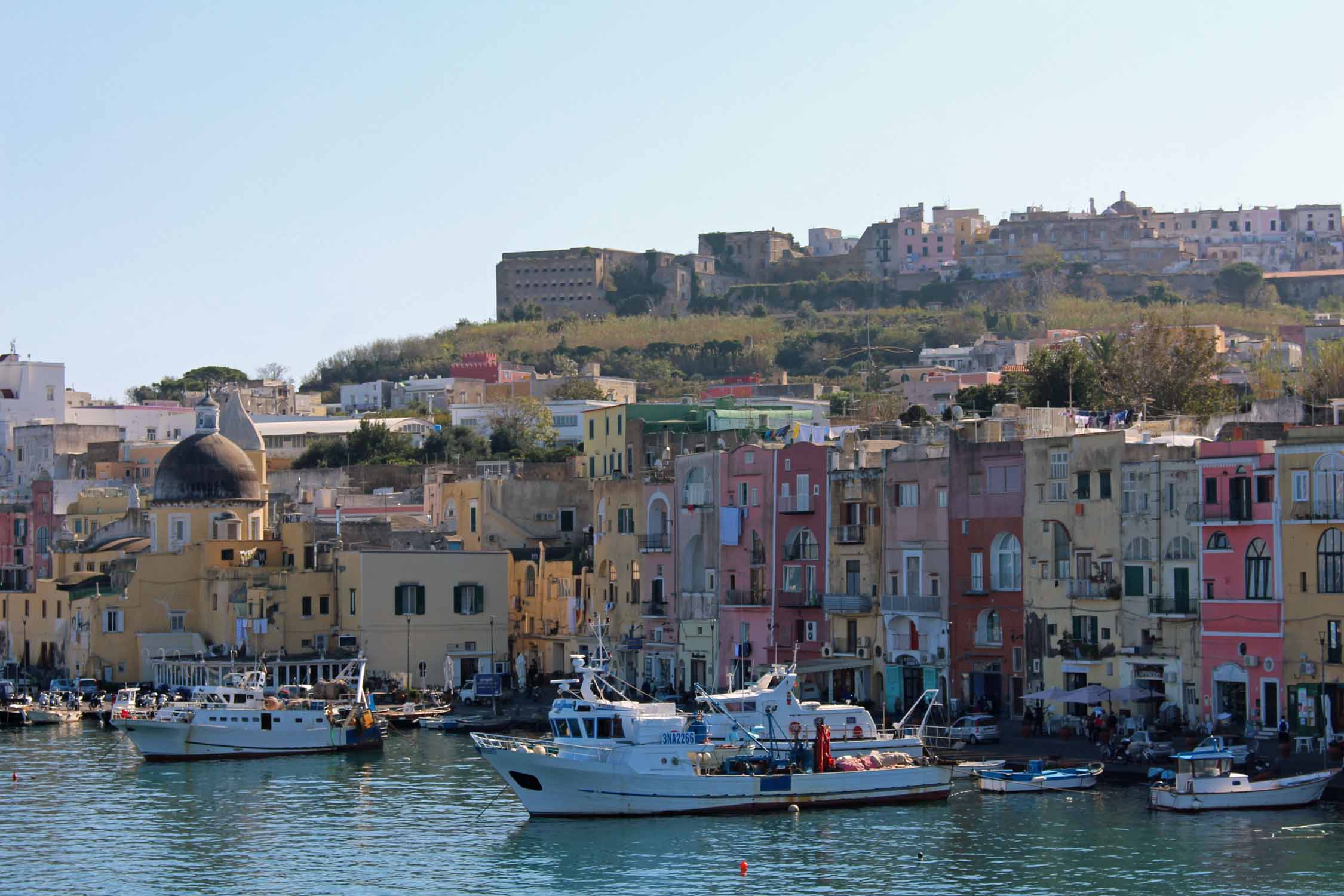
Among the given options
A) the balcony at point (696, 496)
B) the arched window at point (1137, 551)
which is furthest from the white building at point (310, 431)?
the arched window at point (1137, 551)

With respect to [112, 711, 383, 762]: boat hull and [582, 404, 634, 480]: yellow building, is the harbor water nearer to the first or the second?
[112, 711, 383, 762]: boat hull

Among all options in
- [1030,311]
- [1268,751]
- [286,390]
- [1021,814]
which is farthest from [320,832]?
[1030,311]

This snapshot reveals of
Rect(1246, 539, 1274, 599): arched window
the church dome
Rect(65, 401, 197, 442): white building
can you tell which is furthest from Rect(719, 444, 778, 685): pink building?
Rect(65, 401, 197, 442): white building

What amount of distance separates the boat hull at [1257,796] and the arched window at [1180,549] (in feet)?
31.3

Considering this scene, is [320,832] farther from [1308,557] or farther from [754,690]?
[1308,557]

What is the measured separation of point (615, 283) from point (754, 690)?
14517cm

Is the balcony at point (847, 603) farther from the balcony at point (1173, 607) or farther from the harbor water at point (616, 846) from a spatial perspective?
the harbor water at point (616, 846)

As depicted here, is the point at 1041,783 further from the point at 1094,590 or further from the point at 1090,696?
the point at 1094,590

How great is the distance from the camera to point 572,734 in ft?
167

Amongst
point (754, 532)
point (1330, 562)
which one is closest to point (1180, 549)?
point (1330, 562)

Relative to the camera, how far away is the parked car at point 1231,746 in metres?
48.7

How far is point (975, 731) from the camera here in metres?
56.8

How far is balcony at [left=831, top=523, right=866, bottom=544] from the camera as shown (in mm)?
65875

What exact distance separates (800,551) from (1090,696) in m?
14.8
